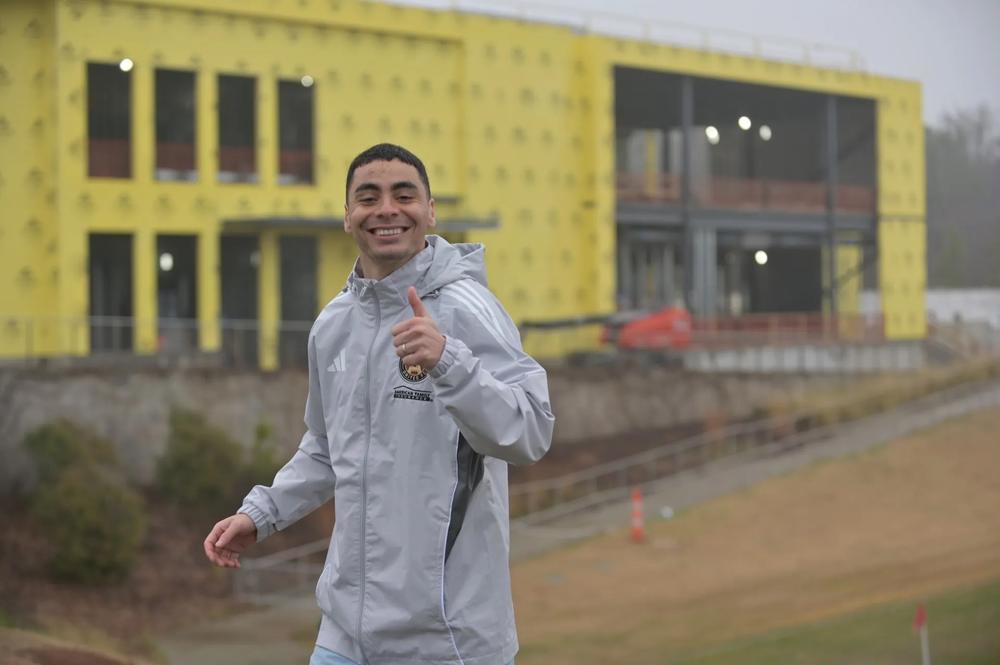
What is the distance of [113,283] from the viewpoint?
54.8ft

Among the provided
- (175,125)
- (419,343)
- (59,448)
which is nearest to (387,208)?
(419,343)

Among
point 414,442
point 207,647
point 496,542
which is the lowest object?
point 207,647

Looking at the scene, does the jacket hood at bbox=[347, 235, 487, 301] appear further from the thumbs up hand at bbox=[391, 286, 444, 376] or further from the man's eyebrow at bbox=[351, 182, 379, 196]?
the thumbs up hand at bbox=[391, 286, 444, 376]

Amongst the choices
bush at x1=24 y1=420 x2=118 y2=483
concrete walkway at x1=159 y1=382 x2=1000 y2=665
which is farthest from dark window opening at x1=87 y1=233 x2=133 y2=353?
concrete walkway at x1=159 y1=382 x2=1000 y2=665

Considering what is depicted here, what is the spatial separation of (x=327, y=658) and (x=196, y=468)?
13.1m

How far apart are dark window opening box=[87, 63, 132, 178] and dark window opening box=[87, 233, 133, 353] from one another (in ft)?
2.69

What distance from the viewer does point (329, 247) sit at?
1778 centimetres

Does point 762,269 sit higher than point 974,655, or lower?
higher

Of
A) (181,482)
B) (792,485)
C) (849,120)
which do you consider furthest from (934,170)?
(181,482)

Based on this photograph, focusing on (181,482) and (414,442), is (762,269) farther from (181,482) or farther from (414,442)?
(414,442)

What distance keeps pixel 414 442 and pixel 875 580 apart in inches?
377

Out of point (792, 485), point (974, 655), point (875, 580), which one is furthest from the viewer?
point (792, 485)

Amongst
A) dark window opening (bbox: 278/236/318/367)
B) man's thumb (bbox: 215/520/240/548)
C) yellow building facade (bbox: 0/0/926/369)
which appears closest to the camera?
Result: man's thumb (bbox: 215/520/240/548)

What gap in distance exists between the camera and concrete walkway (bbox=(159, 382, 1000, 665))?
38.8ft
